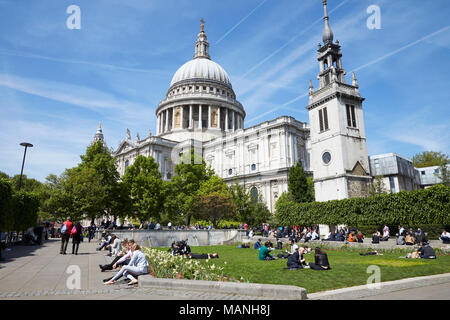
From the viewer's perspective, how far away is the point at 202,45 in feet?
297

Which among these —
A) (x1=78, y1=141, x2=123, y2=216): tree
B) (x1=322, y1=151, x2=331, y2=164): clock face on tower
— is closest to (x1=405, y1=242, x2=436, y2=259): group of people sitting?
(x1=322, y1=151, x2=331, y2=164): clock face on tower

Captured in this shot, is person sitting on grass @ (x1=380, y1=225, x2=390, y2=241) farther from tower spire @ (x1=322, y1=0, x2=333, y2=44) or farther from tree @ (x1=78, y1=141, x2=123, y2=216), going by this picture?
tree @ (x1=78, y1=141, x2=123, y2=216)

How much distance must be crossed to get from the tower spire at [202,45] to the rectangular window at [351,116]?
64.6 m

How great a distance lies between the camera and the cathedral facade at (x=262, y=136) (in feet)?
106

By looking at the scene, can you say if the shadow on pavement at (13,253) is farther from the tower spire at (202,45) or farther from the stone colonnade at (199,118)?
the tower spire at (202,45)

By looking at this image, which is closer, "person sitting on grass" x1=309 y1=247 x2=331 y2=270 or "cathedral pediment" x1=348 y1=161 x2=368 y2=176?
"person sitting on grass" x1=309 y1=247 x2=331 y2=270

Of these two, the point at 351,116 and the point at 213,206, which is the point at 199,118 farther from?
the point at 351,116

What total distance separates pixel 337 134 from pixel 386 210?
10.8m

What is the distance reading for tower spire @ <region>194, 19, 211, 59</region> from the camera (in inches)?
3541

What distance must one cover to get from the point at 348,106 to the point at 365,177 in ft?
28.1

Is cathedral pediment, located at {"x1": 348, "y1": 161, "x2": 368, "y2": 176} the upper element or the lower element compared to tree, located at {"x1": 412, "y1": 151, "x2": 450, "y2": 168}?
lower

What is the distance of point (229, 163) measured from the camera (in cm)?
6050

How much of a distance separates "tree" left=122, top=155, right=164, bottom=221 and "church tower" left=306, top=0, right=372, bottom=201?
2203 centimetres

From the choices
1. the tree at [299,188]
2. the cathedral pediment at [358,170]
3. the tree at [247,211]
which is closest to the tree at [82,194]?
the tree at [247,211]
